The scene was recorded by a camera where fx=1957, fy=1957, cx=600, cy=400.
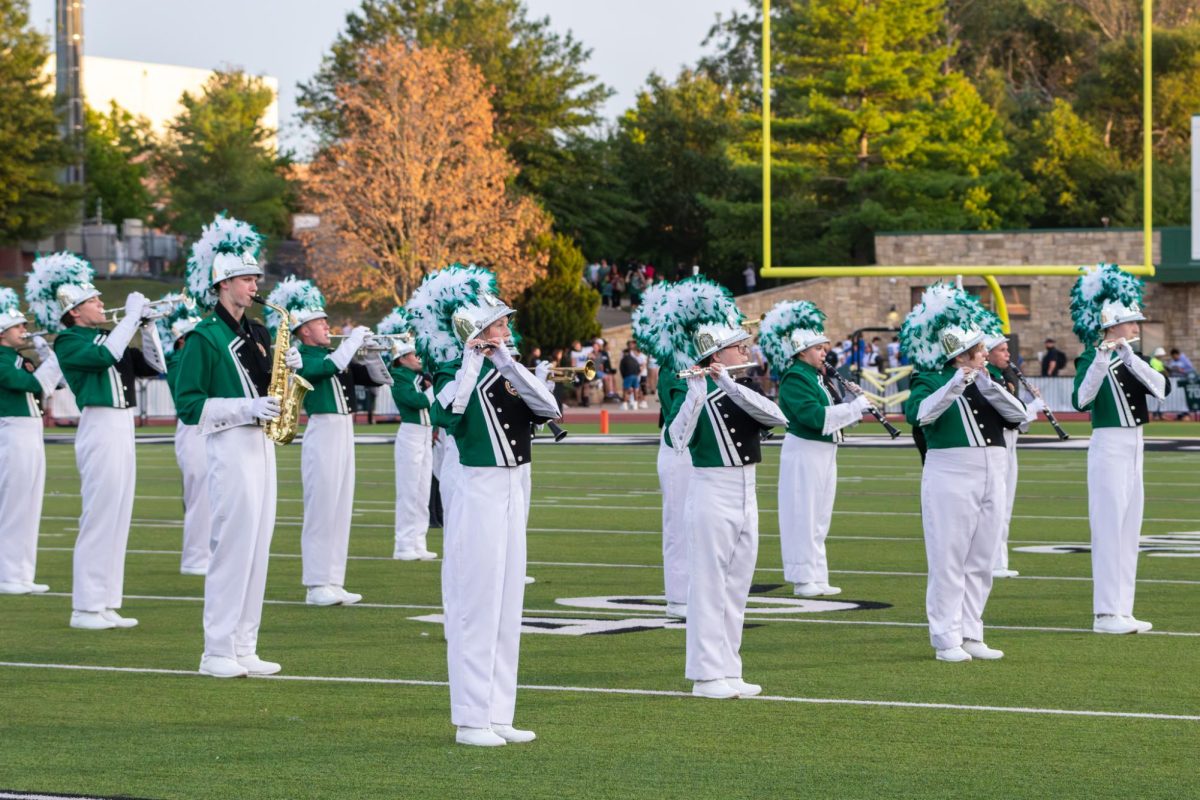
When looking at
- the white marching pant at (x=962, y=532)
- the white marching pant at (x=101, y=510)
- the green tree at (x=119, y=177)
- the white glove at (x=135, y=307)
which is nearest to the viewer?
the white marching pant at (x=962, y=532)

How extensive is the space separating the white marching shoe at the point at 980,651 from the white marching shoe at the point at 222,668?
11.4ft

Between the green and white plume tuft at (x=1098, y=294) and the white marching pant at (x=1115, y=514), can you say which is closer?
the white marching pant at (x=1115, y=514)

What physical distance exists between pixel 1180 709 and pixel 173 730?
409 centimetres

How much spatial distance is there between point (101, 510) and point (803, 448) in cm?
442

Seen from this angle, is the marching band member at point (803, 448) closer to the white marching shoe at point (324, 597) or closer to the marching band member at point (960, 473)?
the marching band member at point (960, 473)

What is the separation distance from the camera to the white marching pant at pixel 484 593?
7488 mm

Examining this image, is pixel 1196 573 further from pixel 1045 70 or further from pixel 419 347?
pixel 1045 70

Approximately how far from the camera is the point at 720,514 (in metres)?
8.46

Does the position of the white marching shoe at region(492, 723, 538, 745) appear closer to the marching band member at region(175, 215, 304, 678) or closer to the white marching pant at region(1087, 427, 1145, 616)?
the marching band member at region(175, 215, 304, 678)

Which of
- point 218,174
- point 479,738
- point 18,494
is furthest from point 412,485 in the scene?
point 218,174

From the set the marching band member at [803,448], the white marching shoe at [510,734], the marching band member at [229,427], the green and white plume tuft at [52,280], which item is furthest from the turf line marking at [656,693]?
the marching band member at [803,448]

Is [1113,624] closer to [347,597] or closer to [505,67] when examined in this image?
[347,597]

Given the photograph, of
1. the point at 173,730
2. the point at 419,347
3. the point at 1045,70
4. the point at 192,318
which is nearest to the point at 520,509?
the point at 419,347

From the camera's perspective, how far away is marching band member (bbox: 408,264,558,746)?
7.50 metres
